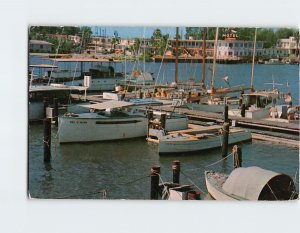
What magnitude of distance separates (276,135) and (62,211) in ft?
23.6

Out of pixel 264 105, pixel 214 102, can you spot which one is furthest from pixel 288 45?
pixel 214 102

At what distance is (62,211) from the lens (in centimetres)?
821

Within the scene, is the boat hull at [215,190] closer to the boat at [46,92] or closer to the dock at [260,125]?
the dock at [260,125]

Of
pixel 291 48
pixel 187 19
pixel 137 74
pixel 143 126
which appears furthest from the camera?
pixel 137 74

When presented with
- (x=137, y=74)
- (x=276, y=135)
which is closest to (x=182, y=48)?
(x=276, y=135)

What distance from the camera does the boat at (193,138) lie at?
42.3 feet

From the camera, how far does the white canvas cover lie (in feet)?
27.8

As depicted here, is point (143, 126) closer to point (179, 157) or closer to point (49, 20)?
point (179, 157)

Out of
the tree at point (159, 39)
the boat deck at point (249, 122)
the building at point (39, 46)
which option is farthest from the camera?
the boat deck at point (249, 122)

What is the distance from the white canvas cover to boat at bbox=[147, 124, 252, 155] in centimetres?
406

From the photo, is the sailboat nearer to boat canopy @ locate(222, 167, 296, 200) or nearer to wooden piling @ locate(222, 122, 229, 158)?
wooden piling @ locate(222, 122, 229, 158)

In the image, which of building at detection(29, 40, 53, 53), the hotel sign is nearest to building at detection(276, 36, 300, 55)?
the hotel sign

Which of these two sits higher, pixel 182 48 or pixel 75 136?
pixel 182 48

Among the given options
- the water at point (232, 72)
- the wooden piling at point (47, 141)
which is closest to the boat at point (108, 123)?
the water at point (232, 72)
